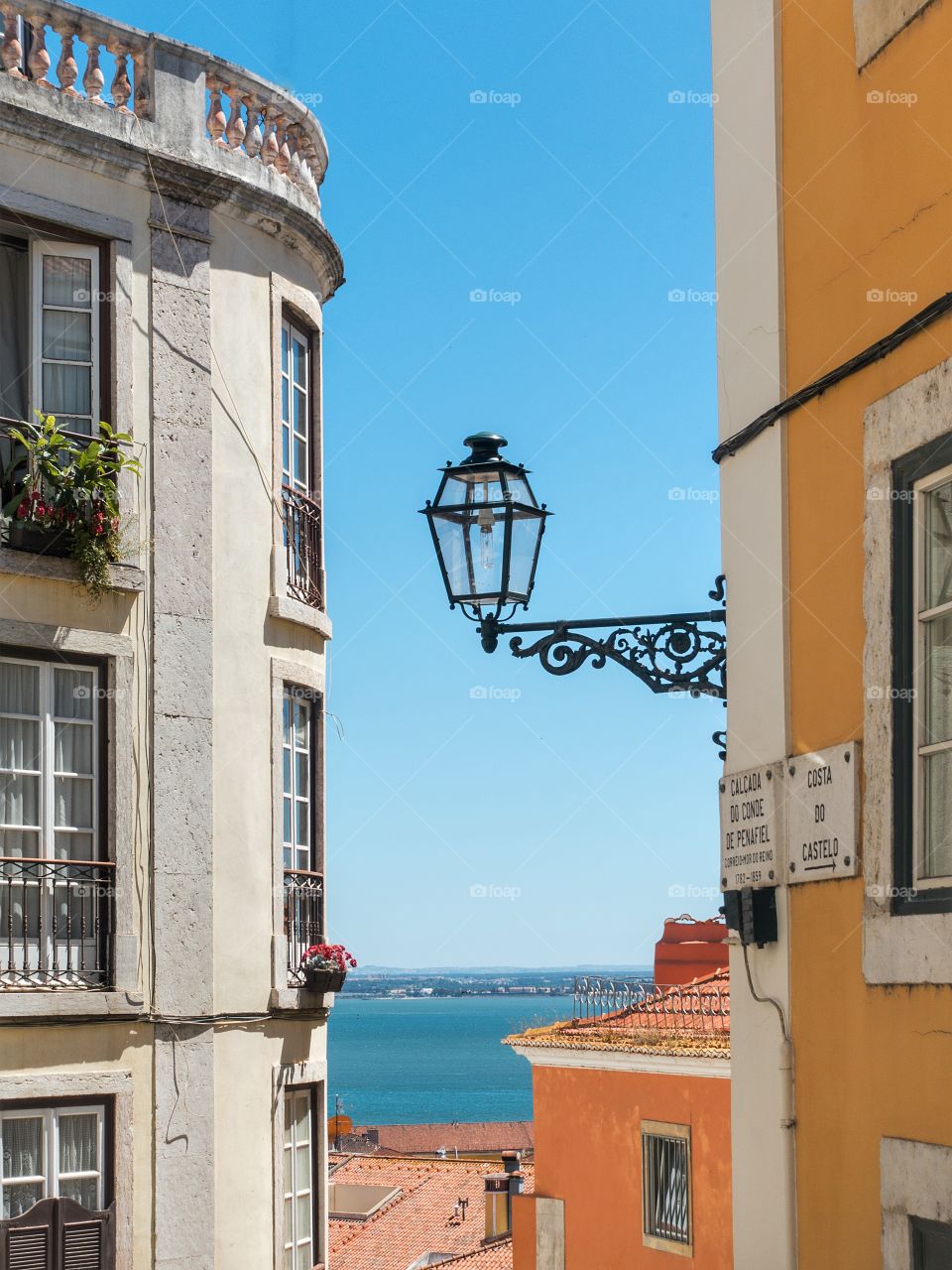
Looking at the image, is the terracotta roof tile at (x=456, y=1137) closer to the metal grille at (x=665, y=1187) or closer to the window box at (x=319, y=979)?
the metal grille at (x=665, y=1187)

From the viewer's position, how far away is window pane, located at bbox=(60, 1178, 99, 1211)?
40.4 feet

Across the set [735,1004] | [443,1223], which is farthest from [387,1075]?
[735,1004]

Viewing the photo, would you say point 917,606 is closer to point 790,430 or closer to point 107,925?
point 790,430

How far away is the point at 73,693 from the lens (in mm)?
12953

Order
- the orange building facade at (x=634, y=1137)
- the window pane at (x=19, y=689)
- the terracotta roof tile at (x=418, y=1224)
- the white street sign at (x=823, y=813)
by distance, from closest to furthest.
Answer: the white street sign at (x=823, y=813), the window pane at (x=19, y=689), the orange building facade at (x=634, y=1137), the terracotta roof tile at (x=418, y=1224)

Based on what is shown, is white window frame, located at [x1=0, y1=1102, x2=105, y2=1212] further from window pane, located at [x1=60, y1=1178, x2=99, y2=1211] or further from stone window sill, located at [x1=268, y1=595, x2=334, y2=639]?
stone window sill, located at [x1=268, y1=595, x2=334, y2=639]

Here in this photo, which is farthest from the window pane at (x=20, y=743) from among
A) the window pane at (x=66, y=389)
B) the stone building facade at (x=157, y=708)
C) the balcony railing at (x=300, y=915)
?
the balcony railing at (x=300, y=915)

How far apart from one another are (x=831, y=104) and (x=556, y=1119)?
16513mm

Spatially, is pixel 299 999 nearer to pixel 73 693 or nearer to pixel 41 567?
pixel 73 693

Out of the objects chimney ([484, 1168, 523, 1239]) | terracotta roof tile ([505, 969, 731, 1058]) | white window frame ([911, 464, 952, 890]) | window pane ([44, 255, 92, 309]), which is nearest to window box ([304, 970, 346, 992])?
terracotta roof tile ([505, 969, 731, 1058])

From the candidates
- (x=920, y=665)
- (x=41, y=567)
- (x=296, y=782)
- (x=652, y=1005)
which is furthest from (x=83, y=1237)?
(x=652, y=1005)

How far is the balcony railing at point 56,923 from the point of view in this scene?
12391 millimetres

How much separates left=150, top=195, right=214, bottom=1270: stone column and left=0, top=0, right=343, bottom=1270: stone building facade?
20 millimetres

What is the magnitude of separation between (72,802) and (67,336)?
3525 millimetres
